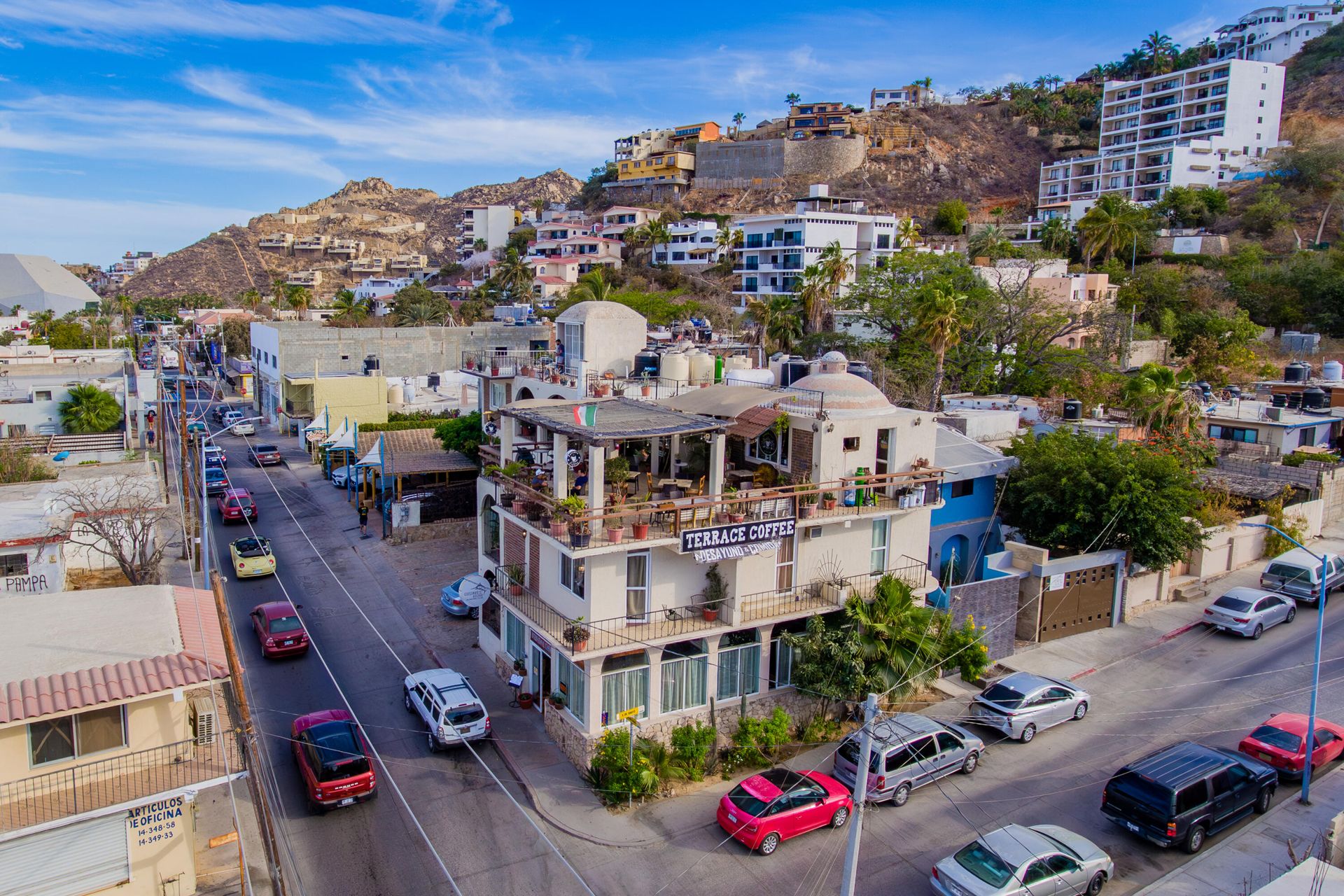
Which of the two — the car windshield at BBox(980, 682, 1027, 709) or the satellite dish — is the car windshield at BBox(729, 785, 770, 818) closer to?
the car windshield at BBox(980, 682, 1027, 709)

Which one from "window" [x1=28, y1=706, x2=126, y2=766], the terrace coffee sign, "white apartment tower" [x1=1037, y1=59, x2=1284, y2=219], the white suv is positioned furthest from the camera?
"white apartment tower" [x1=1037, y1=59, x2=1284, y2=219]

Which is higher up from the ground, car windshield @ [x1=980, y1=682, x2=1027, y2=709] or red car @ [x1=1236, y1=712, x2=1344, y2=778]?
car windshield @ [x1=980, y1=682, x2=1027, y2=709]

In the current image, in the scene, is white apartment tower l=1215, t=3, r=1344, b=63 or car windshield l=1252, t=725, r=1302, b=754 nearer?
car windshield l=1252, t=725, r=1302, b=754

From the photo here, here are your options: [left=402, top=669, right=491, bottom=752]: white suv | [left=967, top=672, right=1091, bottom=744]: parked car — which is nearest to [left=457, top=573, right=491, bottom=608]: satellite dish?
[left=402, top=669, right=491, bottom=752]: white suv

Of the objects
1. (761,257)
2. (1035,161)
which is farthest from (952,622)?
(1035,161)

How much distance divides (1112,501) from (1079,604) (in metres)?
3.21

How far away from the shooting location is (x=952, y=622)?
23.0 meters

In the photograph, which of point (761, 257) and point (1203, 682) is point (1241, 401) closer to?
point (1203, 682)

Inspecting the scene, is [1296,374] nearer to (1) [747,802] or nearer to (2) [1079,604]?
(2) [1079,604]

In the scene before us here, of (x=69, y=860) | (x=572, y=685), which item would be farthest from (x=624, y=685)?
(x=69, y=860)

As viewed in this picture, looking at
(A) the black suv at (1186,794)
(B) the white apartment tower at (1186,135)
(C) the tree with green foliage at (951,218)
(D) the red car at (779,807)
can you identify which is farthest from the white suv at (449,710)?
(C) the tree with green foliage at (951,218)

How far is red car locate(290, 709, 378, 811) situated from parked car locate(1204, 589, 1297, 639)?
23.7 metres

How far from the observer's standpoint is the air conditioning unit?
14.4m

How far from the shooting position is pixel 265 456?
49.4 meters
